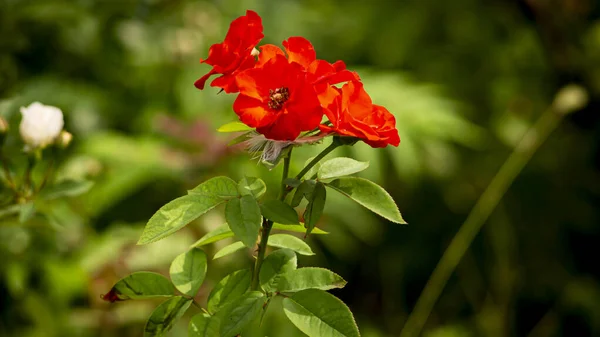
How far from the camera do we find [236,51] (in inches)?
24.4

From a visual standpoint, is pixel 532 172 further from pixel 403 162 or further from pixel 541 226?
pixel 403 162

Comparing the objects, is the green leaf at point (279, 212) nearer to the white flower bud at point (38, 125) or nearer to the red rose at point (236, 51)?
the red rose at point (236, 51)

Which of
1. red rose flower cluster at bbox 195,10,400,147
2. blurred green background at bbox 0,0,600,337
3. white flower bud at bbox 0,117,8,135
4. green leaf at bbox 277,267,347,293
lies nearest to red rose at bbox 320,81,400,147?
red rose flower cluster at bbox 195,10,400,147

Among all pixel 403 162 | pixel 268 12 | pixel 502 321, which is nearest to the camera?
pixel 403 162

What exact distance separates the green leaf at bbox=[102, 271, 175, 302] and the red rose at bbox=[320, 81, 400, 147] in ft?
0.68

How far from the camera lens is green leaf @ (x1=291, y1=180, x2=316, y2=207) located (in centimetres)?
57

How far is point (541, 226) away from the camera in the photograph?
86.0 inches

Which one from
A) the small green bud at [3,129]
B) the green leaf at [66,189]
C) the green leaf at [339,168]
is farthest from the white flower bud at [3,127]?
the green leaf at [339,168]

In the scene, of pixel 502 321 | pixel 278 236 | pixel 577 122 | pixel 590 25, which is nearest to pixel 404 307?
pixel 502 321

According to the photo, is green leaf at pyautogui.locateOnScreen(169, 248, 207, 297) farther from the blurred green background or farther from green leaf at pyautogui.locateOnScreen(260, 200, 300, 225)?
the blurred green background

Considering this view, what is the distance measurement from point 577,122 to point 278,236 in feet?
5.95

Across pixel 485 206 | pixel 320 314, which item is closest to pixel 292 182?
pixel 320 314

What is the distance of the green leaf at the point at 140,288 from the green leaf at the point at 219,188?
9 centimetres

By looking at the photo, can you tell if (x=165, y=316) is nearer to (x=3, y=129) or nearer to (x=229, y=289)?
(x=229, y=289)
